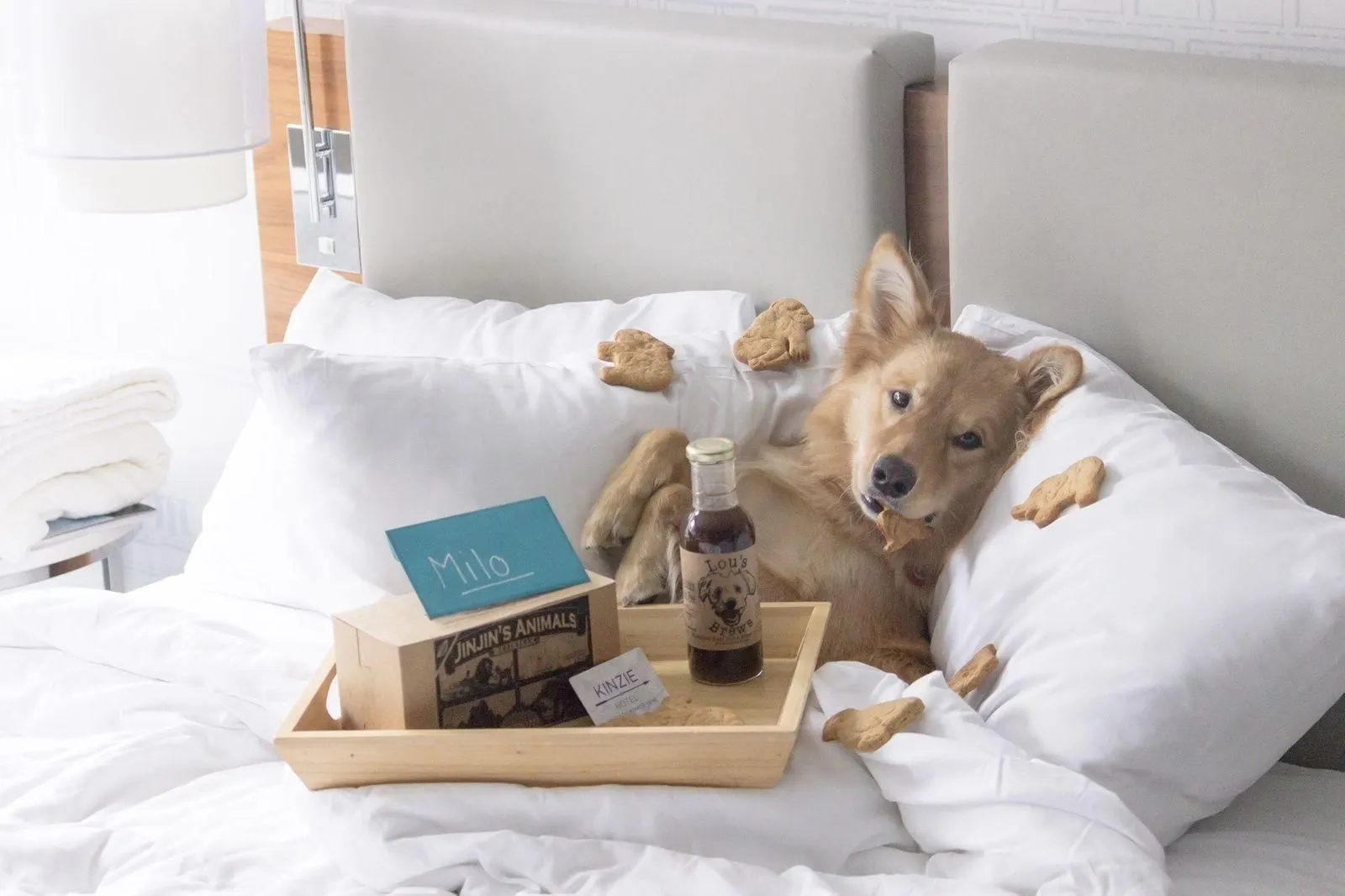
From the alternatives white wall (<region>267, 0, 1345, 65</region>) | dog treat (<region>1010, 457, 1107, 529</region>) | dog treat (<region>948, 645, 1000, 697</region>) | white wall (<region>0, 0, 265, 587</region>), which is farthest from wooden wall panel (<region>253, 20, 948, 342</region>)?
dog treat (<region>948, 645, 1000, 697</region>)

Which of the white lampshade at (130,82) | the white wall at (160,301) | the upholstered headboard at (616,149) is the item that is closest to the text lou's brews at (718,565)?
the upholstered headboard at (616,149)

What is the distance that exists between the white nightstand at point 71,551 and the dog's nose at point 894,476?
1355mm

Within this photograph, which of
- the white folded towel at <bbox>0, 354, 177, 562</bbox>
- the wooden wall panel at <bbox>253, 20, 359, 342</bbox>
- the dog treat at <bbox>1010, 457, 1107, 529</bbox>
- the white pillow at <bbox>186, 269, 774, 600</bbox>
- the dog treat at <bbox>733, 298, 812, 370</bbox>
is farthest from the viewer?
the wooden wall panel at <bbox>253, 20, 359, 342</bbox>

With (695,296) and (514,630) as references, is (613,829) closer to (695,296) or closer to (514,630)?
(514,630)

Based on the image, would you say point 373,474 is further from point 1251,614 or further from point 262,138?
point 1251,614

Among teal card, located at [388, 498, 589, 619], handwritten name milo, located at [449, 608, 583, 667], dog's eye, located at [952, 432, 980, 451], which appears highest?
dog's eye, located at [952, 432, 980, 451]

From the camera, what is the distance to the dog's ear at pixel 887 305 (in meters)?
1.65

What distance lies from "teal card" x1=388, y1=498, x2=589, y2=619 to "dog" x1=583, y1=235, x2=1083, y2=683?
234 mm

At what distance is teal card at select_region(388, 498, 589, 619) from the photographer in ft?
4.38

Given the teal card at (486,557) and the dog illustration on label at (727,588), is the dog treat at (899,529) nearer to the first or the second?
the dog illustration on label at (727,588)

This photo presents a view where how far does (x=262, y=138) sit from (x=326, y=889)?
1215 mm

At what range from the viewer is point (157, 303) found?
→ 2848 millimetres

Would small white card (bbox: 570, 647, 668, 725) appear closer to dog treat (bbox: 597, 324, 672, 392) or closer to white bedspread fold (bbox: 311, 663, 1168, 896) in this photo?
white bedspread fold (bbox: 311, 663, 1168, 896)

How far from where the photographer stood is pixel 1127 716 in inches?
49.9
